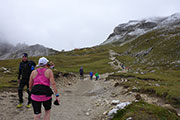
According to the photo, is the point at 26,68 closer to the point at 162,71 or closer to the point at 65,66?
the point at 162,71

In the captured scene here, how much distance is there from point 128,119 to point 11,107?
951 centimetres

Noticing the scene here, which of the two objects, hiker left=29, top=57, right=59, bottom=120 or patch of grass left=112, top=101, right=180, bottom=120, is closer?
hiker left=29, top=57, right=59, bottom=120

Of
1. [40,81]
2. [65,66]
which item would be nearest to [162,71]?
[40,81]

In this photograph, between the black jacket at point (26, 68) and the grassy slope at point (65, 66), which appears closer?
the black jacket at point (26, 68)

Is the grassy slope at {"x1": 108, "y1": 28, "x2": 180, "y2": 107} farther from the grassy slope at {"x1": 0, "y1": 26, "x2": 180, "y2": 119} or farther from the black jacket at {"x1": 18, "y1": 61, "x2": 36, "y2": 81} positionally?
the black jacket at {"x1": 18, "y1": 61, "x2": 36, "y2": 81}

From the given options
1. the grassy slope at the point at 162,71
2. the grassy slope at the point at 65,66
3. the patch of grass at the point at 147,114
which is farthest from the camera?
the grassy slope at the point at 65,66

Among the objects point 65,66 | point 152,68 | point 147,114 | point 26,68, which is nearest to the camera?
point 147,114

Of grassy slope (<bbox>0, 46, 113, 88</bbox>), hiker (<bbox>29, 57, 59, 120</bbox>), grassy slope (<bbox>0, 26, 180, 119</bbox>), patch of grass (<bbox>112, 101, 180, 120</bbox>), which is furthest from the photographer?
grassy slope (<bbox>0, 46, 113, 88</bbox>)

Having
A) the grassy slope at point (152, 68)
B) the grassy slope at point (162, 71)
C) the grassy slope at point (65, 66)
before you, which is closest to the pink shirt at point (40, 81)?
the grassy slope at point (152, 68)

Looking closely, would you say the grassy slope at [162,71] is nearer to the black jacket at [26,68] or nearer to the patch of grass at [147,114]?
the patch of grass at [147,114]

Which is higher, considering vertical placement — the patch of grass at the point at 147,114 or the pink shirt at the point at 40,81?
the pink shirt at the point at 40,81

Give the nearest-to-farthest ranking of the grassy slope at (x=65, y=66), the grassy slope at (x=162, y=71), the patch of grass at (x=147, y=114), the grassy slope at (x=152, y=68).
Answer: the patch of grass at (x=147, y=114) < the grassy slope at (x=162, y=71) < the grassy slope at (x=152, y=68) < the grassy slope at (x=65, y=66)

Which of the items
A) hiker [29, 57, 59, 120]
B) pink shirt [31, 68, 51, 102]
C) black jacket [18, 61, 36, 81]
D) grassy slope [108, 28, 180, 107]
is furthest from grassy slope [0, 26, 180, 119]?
black jacket [18, 61, 36, 81]

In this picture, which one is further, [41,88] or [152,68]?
[152,68]
